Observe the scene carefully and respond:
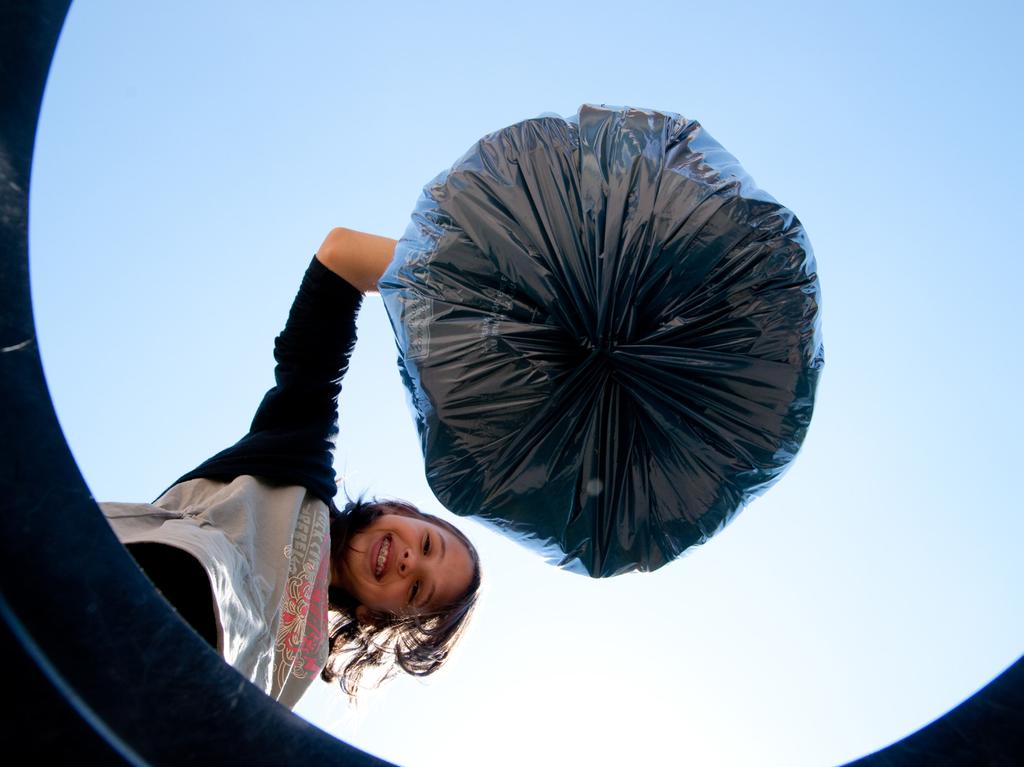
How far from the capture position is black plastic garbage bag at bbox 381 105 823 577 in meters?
1.30

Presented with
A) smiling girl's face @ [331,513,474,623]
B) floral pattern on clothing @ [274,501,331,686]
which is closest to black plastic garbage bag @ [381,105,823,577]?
floral pattern on clothing @ [274,501,331,686]

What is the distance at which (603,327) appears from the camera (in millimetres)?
1298

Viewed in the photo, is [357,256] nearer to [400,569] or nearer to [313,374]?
[313,374]

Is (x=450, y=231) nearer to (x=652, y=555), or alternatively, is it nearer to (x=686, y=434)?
(x=686, y=434)

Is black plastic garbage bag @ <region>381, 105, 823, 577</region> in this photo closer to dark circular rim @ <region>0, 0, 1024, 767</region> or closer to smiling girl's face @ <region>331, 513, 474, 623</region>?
smiling girl's face @ <region>331, 513, 474, 623</region>

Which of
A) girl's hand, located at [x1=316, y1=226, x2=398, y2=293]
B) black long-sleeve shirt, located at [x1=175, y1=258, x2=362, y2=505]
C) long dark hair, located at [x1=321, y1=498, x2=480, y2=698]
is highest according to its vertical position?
girl's hand, located at [x1=316, y1=226, x2=398, y2=293]

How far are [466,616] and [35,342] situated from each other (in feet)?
4.79

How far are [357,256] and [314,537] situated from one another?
623 millimetres

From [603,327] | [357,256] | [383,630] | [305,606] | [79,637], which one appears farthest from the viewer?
[383,630]

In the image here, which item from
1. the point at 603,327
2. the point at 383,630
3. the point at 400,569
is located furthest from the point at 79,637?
the point at 383,630

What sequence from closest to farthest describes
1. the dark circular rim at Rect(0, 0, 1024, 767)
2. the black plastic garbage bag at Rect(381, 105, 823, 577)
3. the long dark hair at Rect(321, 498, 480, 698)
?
1. the dark circular rim at Rect(0, 0, 1024, 767)
2. the black plastic garbage bag at Rect(381, 105, 823, 577)
3. the long dark hair at Rect(321, 498, 480, 698)

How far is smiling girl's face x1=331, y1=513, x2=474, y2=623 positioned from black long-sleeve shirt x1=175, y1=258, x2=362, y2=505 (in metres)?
0.16

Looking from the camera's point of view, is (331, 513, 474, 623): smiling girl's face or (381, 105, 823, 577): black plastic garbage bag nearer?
(381, 105, 823, 577): black plastic garbage bag

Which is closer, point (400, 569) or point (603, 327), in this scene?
point (603, 327)
